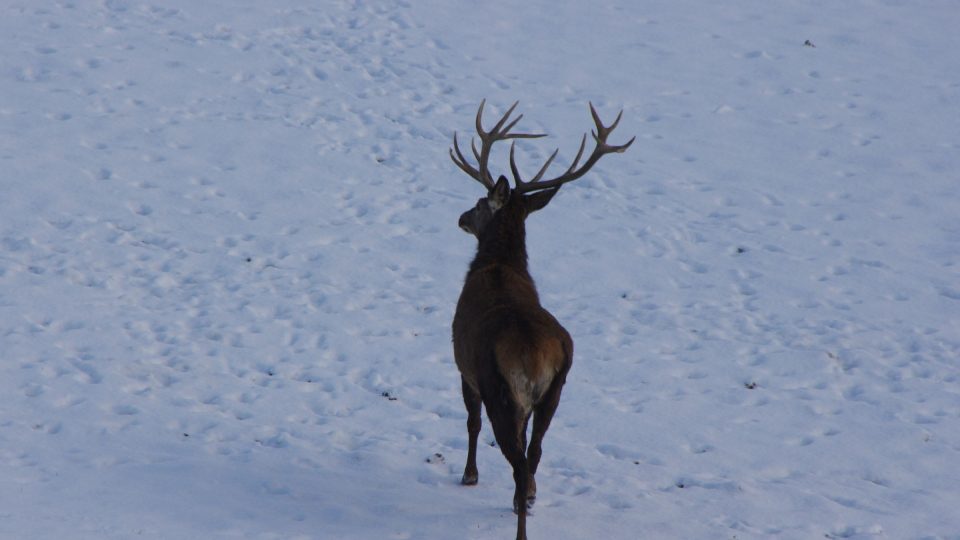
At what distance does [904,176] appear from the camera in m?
14.9

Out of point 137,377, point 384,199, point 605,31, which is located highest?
point 605,31

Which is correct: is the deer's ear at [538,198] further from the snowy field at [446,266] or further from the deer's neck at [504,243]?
the snowy field at [446,266]

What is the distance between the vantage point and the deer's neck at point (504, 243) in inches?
348

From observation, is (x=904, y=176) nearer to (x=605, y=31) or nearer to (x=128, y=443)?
(x=605, y=31)

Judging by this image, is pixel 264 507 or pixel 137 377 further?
pixel 137 377

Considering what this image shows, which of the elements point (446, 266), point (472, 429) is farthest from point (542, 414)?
point (446, 266)

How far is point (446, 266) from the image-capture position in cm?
1265

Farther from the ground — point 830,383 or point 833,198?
point 833,198

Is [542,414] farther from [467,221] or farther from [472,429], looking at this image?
[467,221]

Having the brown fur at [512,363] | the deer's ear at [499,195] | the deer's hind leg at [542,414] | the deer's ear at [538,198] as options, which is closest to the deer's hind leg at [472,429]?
the brown fur at [512,363]

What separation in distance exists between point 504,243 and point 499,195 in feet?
1.36

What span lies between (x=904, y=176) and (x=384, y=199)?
6.69 meters

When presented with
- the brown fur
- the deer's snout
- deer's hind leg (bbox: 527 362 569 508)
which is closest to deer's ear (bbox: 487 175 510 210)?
the deer's snout

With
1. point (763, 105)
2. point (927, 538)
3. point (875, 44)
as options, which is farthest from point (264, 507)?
point (875, 44)
